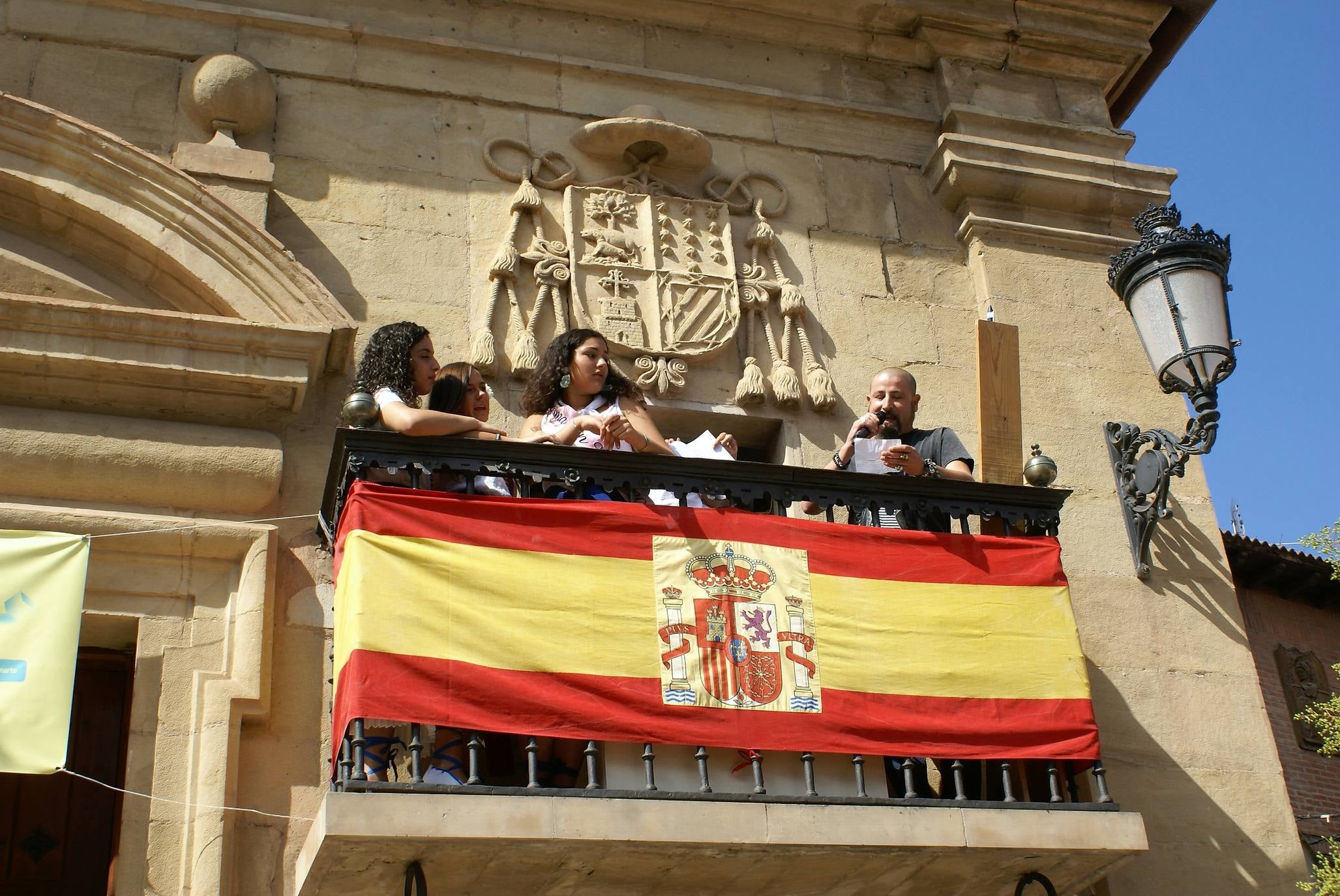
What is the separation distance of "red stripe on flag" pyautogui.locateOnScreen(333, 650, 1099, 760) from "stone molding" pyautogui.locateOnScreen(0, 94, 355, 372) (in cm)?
189

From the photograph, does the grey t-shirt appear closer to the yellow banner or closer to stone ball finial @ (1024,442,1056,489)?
→ stone ball finial @ (1024,442,1056,489)

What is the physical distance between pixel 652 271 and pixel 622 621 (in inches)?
93.8

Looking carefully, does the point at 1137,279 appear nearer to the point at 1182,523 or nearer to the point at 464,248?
the point at 1182,523

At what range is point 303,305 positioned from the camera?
280 inches

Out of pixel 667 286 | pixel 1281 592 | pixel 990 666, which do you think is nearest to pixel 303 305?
pixel 667 286

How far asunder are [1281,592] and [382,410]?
9.39 metres

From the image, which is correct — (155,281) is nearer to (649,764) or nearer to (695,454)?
(695,454)

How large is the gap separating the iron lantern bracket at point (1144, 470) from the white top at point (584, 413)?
2.64 m

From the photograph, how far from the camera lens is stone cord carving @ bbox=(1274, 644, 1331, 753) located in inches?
512

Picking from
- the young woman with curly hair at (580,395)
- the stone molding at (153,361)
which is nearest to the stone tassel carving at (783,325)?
the young woman with curly hair at (580,395)

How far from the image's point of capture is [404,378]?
661 cm

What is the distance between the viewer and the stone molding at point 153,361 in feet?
21.8

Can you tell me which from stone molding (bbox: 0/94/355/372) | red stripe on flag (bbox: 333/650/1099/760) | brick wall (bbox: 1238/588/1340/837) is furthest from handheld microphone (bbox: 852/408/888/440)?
brick wall (bbox: 1238/588/1340/837)

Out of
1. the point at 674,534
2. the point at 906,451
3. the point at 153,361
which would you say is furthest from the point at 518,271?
the point at 906,451
